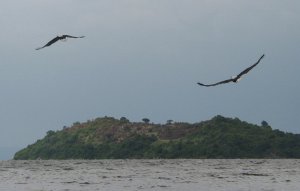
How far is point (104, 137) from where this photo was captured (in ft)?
655

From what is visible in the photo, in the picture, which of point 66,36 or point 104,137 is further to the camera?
point 104,137

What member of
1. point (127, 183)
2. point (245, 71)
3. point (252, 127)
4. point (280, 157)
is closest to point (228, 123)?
point (252, 127)

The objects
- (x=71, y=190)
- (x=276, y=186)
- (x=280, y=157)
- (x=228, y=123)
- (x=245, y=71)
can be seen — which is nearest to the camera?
(x=245, y=71)

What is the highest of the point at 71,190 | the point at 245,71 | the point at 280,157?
the point at 280,157

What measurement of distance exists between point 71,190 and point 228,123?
146 m

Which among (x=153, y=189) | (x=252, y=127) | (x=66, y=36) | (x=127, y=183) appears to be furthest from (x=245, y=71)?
(x=252, y=127)

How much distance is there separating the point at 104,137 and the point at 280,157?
5207 centimetres

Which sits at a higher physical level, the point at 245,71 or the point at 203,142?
the point at 203,142

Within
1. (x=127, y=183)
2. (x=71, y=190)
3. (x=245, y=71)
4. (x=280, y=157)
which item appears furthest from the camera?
(x=280, y=157)

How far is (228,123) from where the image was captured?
198375 millimetres

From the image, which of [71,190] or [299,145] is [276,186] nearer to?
[71,190]

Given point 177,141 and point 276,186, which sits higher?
point 177,141

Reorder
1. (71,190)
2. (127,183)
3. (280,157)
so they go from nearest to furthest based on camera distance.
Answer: (71,190) < (127,183) < (280,157)

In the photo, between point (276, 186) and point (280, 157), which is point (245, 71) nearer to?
point (276, 186)
